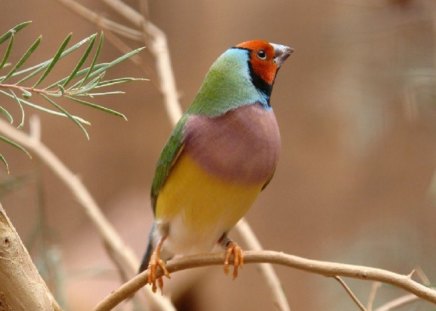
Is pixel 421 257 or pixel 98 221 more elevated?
pixel 98 221

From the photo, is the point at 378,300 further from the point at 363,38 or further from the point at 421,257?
the point at 363,38

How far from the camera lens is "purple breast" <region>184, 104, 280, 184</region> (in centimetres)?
72

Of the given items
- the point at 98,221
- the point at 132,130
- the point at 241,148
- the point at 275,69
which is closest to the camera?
the point at 241,148

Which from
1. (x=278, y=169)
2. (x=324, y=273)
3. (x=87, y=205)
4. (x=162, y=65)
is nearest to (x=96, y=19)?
(x=162, y=65)

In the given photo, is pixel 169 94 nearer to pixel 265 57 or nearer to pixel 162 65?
pixel 162 65

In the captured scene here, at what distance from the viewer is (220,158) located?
722 millimetres

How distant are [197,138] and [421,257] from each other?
1.83 ft

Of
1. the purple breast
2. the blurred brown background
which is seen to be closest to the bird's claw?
the purple breast

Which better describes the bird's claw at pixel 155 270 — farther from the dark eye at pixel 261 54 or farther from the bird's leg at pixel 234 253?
the dark eye at pixel 261 54

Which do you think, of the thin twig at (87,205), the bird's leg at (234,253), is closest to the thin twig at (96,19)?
the thin twig at (87,205)

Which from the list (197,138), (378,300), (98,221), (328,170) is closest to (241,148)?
(197,138)

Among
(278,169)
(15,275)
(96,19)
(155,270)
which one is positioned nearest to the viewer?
(15,275)

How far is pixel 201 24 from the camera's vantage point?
2.05 metres

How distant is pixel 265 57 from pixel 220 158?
0.15 metres
